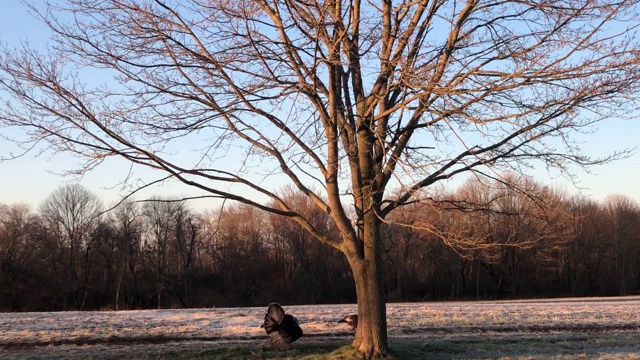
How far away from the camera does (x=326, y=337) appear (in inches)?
558

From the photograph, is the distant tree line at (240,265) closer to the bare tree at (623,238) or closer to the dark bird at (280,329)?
the bare tree at (623,238)

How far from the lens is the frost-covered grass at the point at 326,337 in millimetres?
11391

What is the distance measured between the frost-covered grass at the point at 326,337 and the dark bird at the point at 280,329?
0.78 feet

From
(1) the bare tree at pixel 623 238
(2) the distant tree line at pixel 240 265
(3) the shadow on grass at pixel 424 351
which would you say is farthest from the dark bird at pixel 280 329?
(1) the bare tree at pixel 623 238

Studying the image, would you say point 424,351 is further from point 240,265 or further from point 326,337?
point 240,265

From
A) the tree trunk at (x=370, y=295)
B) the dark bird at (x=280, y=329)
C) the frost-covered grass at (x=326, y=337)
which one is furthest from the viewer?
the dark bird at (x=280, y=329)

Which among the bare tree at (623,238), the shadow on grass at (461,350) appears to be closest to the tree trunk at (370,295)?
the shadow on grass at (461,350)

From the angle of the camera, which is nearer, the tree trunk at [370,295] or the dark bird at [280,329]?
the tree trunk at [370,295]

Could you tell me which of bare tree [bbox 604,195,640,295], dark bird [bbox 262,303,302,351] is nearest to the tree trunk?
dark bird [bbox 262,303,302,351]

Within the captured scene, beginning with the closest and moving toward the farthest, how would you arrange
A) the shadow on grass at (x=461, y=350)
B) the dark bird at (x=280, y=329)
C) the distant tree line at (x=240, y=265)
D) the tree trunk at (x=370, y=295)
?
the tree trunk at (x=370, y=295), the shadow on grass at (x=461, y=350), the dark bird at (x=280, y=329), the distant tree line at (x=240, y=265)

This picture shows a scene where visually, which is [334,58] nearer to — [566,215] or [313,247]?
[566,215]

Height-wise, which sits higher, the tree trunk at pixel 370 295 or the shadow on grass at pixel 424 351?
the tree trunk at pixel 370 295

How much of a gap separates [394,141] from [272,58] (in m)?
2.58

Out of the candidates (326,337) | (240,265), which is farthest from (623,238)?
(326,337)
